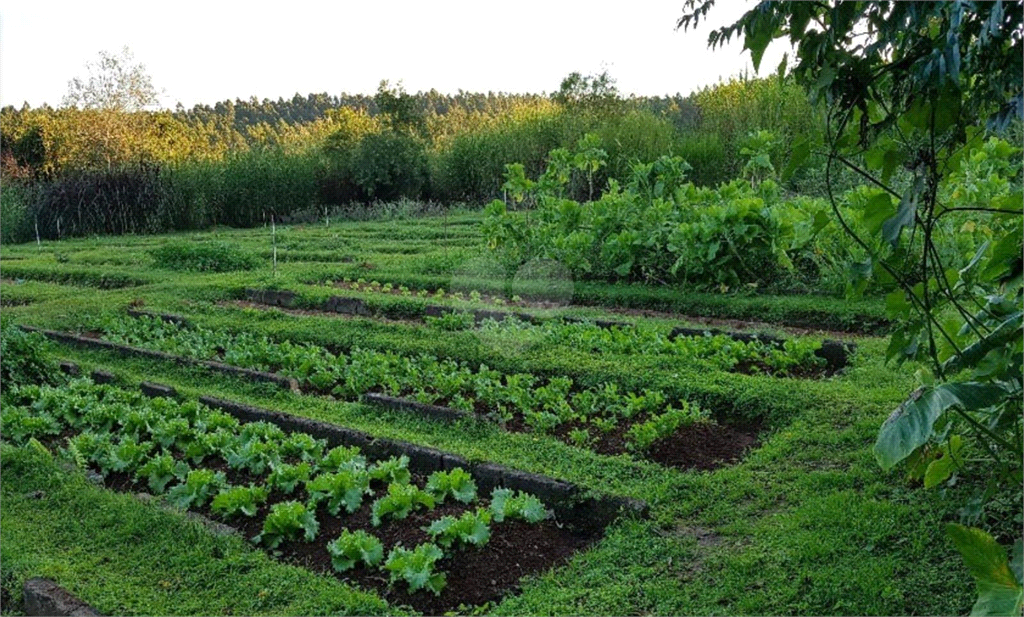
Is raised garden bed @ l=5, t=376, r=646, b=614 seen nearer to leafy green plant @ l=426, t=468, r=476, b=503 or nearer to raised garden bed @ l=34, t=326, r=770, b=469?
leafy green plant @ l=426, t=468, r=476, b=503

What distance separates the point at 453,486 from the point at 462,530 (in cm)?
46

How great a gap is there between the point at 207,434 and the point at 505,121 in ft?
63.8

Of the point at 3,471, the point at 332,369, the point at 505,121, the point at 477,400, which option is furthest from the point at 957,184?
the point at 505,121

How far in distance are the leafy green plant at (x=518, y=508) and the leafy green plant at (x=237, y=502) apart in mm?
1136

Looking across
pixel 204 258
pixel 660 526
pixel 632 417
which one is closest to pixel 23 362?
pixel 632 417

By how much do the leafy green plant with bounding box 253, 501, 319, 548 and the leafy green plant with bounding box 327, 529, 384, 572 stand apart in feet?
0.85

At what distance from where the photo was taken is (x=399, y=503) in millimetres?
4160

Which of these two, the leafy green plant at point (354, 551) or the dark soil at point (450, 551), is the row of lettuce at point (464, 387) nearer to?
the dark soil at point (450, 551)

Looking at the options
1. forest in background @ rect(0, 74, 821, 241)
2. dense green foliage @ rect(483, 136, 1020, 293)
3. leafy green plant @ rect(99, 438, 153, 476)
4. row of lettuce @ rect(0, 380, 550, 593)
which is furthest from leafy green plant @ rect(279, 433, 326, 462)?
forest in background @ rect(0, 74, 821, 241)

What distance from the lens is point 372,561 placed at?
374cm

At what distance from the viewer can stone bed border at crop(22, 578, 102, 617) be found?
11.2 feet

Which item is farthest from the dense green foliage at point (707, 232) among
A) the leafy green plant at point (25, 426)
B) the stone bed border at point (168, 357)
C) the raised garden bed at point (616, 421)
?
the leafy green plant at point (25, 426)

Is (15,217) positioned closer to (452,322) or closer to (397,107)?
(397,107)

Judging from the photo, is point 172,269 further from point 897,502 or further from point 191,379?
Result: point 897,502
